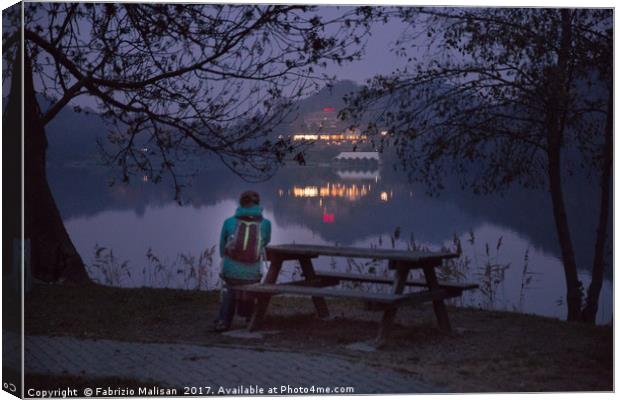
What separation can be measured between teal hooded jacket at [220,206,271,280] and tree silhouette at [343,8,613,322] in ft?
5.04

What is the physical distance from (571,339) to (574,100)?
9.85ft

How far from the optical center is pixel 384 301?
1257 centimetres

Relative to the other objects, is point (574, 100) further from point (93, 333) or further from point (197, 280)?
point (93, 333)

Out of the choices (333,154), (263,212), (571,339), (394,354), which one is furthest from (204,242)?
(571,339)

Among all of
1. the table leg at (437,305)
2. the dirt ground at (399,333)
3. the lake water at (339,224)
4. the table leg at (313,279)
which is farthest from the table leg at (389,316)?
the table leg at (313,279)

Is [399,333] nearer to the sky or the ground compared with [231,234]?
nearer to the ground

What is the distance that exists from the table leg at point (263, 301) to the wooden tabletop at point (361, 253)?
0.16m

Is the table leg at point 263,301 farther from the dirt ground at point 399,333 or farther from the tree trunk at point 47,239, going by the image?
the tree trunk at point 47,239

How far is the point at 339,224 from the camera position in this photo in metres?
13.5

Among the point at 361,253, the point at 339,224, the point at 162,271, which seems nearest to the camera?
the point at 361,253

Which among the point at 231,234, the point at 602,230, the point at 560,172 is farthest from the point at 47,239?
the point at 602,230

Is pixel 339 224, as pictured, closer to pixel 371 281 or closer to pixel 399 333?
pixel 371 281

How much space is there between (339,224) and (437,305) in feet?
4.50

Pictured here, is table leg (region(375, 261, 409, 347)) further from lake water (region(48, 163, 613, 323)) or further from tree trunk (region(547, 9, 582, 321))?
tree trunk (region(547, 9, 582, 321))
